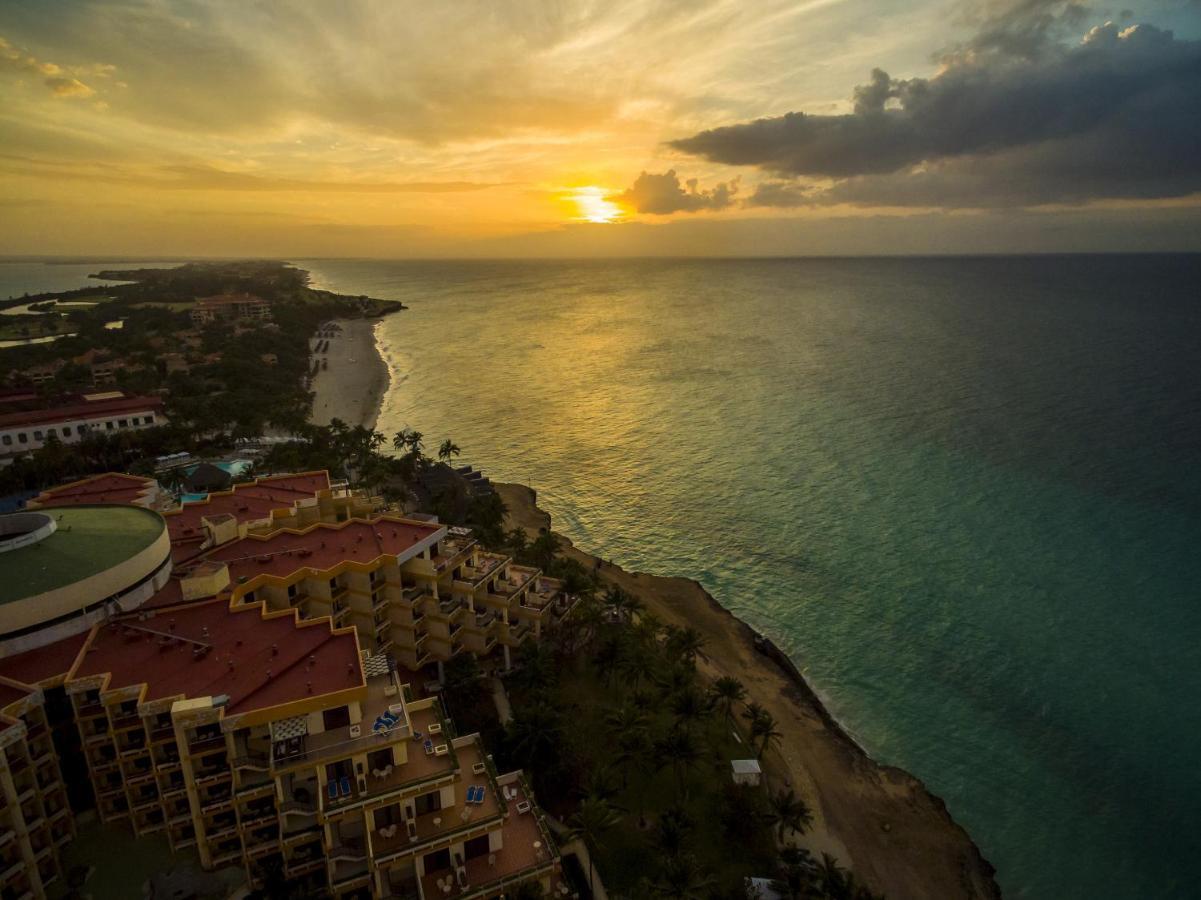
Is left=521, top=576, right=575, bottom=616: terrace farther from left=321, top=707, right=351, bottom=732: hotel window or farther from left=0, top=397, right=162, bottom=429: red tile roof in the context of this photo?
left=0, top=397, right=162, bottom=429: red tile roof

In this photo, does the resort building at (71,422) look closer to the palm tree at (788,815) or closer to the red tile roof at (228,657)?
the red tile roof at (228,657)

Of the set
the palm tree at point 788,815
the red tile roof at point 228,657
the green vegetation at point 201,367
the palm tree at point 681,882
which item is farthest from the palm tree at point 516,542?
the green vegetation at point 201,367

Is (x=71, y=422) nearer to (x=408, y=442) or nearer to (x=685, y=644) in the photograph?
(x=408, y=442)

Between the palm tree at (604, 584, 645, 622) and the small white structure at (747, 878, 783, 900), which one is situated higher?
the palm tree at (604, 584, 645, 622)

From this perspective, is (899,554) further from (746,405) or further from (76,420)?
(76,420)

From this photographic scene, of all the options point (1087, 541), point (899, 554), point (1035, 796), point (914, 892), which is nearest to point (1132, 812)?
point (1035, 796)

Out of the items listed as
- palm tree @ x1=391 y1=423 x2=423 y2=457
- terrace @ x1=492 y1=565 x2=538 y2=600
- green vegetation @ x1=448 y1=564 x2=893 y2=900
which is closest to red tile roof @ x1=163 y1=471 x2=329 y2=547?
terrace @ x1=492 y1=565 x2=538 y2=600
